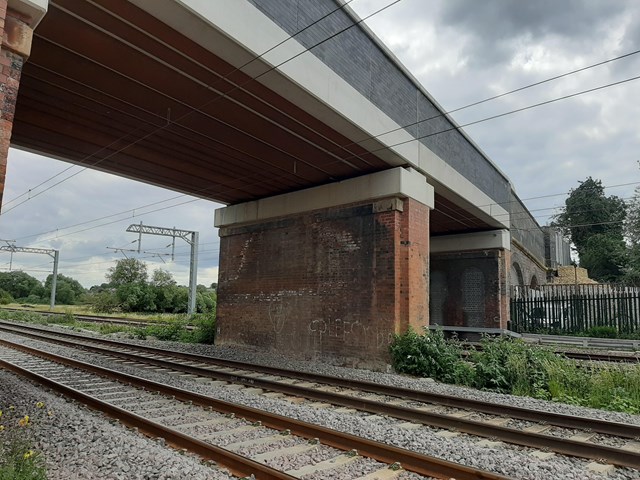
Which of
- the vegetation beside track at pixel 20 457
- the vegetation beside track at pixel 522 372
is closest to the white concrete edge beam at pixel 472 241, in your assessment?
the vegetation beside track at pixel 522 372

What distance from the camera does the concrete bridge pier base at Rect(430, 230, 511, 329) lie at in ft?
60.8

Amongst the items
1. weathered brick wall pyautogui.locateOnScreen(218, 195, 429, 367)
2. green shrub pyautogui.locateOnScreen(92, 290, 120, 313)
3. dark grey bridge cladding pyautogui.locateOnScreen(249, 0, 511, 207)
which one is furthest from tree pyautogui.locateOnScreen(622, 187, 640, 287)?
green shrub pyautogui.locateOnScreen(92, 290, 120, 313)

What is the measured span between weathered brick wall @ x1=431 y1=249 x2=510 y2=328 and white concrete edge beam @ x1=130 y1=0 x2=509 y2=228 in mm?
8195

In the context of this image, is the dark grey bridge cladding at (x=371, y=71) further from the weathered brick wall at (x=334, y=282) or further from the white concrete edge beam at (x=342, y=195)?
the weathered brick wall at (x=334, y=282)

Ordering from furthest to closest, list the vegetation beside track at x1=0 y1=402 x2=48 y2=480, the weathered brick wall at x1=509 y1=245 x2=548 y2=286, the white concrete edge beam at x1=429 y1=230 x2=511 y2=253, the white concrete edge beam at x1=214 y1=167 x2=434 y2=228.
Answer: the weathered brick wall at x1=509 y1=245 x2=548 y2=286, the white concrete edge beam at x1=429 y1=230 x2=511 y2=253, the white concrete edge beam at x1=214 y1=167 x2=434 y2=228, the vegetation beside track at x1=0 y1=402 x2=48 y2=480

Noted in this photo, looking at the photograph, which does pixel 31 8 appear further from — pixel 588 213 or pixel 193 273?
pixel 588 213

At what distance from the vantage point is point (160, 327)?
19641mm

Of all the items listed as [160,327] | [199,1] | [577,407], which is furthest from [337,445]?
[160,327]

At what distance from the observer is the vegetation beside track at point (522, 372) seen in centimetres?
781

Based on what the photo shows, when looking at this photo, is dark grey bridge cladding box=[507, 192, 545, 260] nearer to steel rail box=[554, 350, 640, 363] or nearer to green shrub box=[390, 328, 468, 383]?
steel rail box=[554, 350, 640, 363]

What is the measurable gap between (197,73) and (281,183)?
19.4 feet

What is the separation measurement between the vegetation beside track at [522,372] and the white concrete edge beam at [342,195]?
11.6 ft

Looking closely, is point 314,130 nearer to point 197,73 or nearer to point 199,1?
point 197,73

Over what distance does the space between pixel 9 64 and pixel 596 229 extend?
155ft
